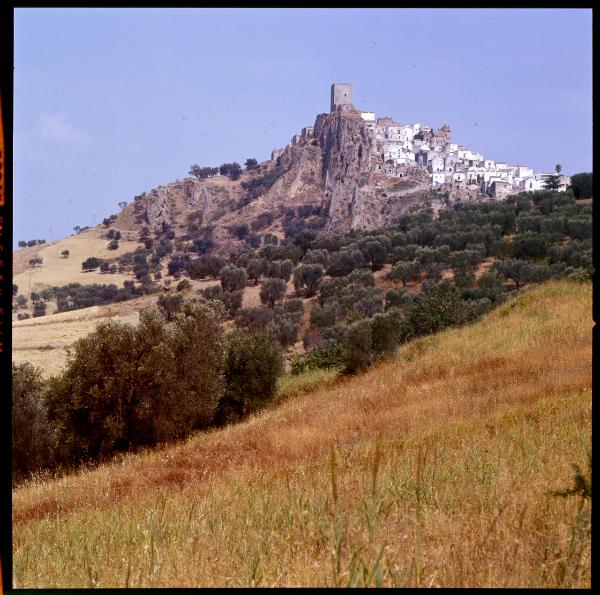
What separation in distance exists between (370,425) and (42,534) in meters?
4.72

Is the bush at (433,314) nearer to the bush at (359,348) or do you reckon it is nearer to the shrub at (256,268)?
the bush at (359,348)

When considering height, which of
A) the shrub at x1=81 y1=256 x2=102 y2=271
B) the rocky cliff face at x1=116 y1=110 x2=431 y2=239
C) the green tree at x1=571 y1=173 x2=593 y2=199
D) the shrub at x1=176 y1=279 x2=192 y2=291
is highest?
the rocky cliff face at x1=116 y1=110 x2=431 y2=239

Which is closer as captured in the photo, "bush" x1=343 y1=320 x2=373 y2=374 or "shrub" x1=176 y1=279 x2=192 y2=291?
"bush" x1=343 y1=320 x2=373 y2=374

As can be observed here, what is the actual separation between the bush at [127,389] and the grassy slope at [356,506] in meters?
4.48

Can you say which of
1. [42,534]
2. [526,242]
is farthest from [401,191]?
[42,534]

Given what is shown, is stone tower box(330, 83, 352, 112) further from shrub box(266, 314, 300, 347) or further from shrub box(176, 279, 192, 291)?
shrub box(266, 314, 300, 347)

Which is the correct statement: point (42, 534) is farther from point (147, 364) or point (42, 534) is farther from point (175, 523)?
point (147, 364)

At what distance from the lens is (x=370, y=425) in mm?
8852

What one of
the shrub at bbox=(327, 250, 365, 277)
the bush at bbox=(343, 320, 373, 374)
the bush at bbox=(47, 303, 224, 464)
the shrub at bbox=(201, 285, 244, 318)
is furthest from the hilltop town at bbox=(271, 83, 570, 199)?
the bush at bbox=(47, 303, 224, 464)

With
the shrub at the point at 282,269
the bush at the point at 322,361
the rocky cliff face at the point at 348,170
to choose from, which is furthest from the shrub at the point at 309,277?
the bush at the point at 322,361

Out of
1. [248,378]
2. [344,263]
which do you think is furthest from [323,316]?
[248,378]

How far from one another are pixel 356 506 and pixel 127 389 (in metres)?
10.9

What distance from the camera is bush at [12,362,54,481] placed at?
532 inches

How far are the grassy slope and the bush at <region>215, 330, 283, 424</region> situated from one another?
22.6 ft
